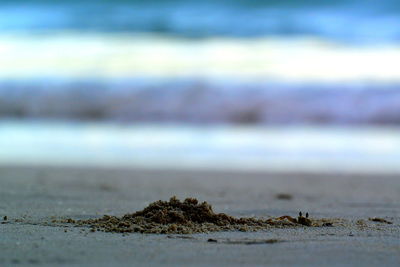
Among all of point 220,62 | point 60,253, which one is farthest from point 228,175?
point 220,62

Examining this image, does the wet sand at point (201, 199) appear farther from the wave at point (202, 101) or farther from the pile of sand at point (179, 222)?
the wave at point (202, 101)

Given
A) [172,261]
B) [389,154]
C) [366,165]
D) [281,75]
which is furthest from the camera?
[281,75]

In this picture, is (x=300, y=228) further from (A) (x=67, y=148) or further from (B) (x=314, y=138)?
(B) (x=314, y=138)

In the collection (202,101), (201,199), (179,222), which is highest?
(202,101)

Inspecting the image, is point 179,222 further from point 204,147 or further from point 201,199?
point 204,147

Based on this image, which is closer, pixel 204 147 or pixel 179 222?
pixel 179 222

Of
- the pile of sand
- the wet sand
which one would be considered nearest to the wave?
the wet sand

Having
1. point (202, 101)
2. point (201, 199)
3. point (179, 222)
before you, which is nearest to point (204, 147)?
point (201, 199)
